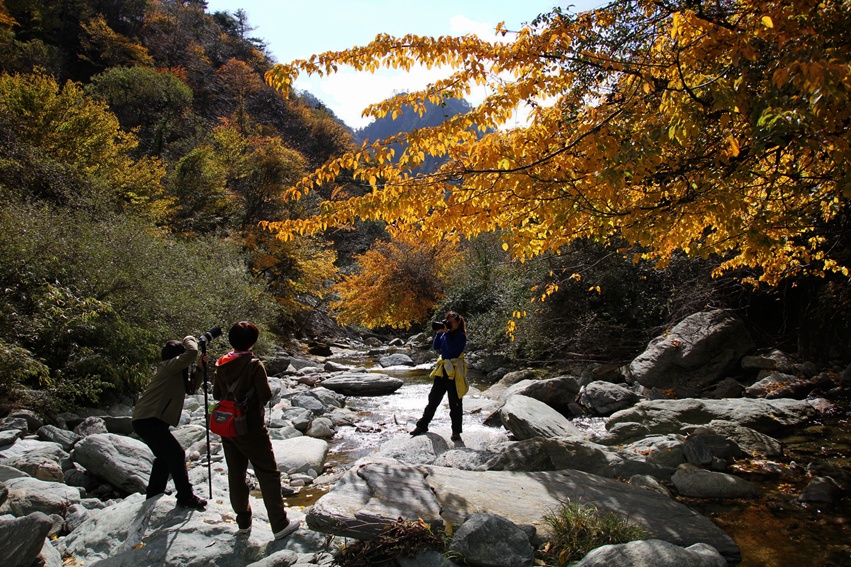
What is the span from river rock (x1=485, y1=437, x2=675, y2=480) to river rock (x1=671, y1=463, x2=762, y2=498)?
314 mm

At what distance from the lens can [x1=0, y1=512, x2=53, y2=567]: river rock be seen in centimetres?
341

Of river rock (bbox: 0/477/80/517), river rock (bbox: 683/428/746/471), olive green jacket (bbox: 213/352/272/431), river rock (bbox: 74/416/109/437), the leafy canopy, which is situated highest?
the leafy canopy

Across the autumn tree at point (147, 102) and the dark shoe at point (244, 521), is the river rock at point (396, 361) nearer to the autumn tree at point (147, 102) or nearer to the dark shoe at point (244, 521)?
the dark shoe at point (244, 521)

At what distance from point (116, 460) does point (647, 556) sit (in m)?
5.59

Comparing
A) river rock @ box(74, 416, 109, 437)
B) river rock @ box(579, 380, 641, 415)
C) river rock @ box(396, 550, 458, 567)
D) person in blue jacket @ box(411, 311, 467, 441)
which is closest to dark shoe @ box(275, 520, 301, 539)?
river rock @ box(396, 550, 458, 567)

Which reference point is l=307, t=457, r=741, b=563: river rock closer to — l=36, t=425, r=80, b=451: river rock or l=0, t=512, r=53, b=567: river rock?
l=0, t=512, r=53, b=567: river rock

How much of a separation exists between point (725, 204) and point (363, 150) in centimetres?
266

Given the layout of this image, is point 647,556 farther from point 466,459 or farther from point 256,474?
point 256,474

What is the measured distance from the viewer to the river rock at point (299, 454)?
667 centimetres

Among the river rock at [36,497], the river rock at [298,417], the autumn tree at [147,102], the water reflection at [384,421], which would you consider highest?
the autumn tree at [147,102]

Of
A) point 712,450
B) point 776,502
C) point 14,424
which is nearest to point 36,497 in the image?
point 14,424

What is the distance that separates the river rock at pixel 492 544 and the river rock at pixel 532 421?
12.5 feet

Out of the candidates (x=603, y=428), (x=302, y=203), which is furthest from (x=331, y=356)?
(x=603, y=428)

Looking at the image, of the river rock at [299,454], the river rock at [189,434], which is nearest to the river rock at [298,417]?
the river rock at [299,454]
